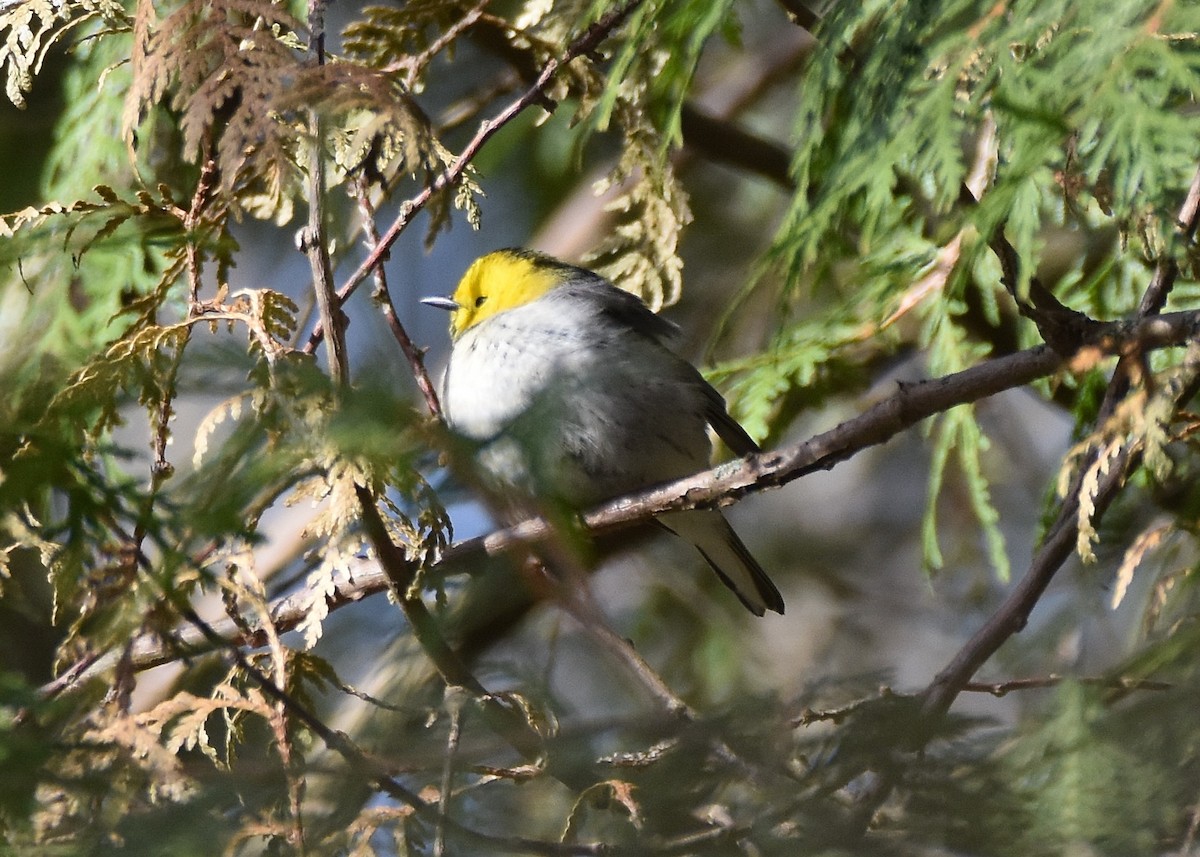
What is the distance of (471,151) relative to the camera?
257cm

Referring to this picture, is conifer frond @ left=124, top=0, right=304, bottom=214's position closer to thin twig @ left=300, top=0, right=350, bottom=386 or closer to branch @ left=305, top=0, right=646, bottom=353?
thin twig @ left=300, top=0, right=350, bottom=386

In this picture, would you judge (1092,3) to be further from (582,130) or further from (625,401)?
(625,401)

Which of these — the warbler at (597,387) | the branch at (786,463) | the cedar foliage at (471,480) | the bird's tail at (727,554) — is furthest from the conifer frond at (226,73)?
the bird's tail at (727,554)

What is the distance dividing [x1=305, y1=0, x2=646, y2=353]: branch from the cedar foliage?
15 millimetres

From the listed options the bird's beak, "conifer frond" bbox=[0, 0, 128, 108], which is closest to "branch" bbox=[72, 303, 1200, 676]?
"conifer frond" bbox=[0, 0, 128, 108]

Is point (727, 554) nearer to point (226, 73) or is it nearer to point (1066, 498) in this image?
point (1066, 498)

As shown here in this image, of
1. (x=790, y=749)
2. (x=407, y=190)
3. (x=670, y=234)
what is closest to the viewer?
(x=790, y=749)

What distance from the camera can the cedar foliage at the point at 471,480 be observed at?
62.2 inches

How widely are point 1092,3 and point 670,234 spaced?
1.48 metres

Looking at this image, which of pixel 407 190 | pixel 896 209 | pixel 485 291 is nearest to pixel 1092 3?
pixel 896 209

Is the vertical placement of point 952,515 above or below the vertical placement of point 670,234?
below

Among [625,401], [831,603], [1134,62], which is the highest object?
[1134,62]

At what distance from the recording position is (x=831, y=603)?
549 centimetres

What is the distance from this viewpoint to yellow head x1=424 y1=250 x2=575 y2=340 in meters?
3.87
